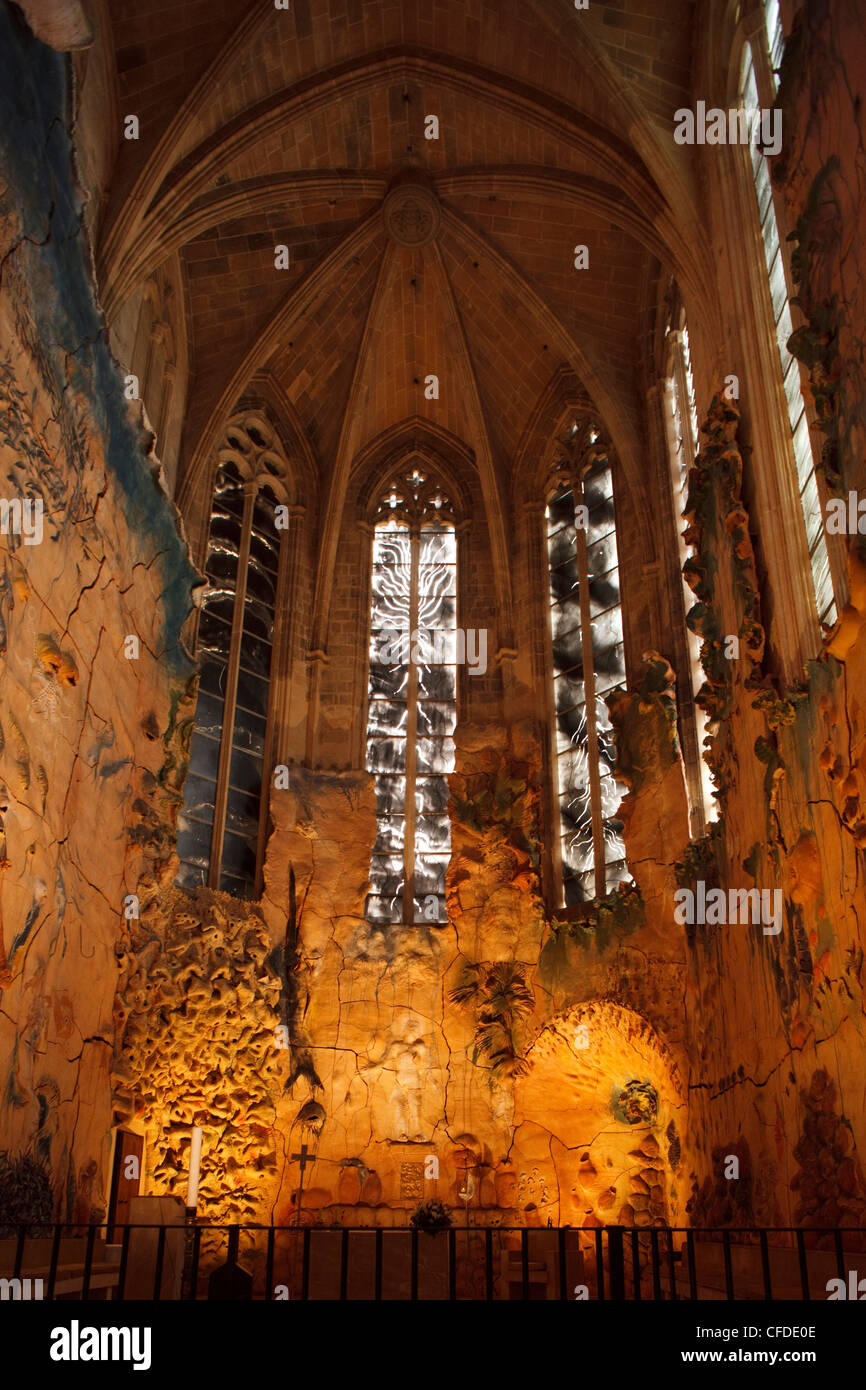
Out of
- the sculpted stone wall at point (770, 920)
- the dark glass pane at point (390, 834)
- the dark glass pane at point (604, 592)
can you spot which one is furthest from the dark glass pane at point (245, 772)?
the sculpted stone wall at point (770, 920)

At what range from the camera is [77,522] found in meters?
9.11

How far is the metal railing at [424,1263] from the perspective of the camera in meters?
4.85

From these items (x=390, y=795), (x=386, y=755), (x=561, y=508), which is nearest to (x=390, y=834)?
(x=390, y=795)

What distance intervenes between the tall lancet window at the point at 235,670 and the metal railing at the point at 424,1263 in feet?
12.4

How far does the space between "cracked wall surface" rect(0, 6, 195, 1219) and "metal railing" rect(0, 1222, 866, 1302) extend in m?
1.05

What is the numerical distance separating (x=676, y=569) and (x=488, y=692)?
2772 millimetres

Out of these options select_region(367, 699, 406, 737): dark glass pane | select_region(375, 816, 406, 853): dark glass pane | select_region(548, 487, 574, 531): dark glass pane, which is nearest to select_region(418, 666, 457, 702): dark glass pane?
select_region(367, 699, 406, 737): dark glass pane

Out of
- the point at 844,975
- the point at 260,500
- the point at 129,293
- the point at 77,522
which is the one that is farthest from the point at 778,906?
the point at 260,500

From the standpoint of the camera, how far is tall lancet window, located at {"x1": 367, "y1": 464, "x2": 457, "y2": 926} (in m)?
13.2

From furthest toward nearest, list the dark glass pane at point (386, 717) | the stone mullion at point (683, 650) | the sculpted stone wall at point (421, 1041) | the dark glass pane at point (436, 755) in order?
the dark glass pane at point (386, 717) → the dark glass pane at point (436, 755) → the stone mullion at point (683, 650) → the sculpted stone wall at point (421, 1041)

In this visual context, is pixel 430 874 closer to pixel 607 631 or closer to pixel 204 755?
pixel 204 755

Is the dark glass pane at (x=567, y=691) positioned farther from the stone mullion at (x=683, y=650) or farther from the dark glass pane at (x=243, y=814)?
the dark glass pane at (x=243, y=814)

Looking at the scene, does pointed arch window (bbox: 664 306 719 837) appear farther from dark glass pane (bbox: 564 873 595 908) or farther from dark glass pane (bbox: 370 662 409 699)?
dark glass pane (bbox: 370 662 409 699)
